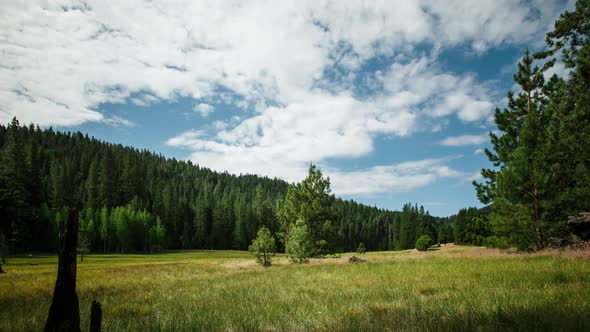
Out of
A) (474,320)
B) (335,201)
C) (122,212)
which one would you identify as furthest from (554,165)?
(122,212)

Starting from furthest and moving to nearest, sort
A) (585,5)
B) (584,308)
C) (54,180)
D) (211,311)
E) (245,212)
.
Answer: (245,212), (54,180), (585,5), (211,311), (584,308)

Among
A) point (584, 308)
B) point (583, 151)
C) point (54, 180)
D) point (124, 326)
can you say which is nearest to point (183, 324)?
point (124, 326)

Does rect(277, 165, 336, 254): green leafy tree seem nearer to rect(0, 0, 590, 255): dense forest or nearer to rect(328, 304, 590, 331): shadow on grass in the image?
rect(0, 0, 590, 255): dense forest

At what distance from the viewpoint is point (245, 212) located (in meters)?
112

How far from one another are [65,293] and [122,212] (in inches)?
3505

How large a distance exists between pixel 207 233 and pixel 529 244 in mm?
105257

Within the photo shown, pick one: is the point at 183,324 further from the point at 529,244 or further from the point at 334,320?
the point at 529,244

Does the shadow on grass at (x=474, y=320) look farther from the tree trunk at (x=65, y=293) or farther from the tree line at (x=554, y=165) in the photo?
the tree line at (x=554, y=165)

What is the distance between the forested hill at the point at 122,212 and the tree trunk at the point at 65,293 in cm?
4506

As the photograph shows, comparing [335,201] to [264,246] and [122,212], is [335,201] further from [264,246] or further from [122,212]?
[122,212]

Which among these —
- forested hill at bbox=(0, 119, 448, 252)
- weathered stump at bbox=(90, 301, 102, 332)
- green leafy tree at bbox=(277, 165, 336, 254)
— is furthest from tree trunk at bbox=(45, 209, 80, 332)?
forested hill at bbox=(0, 119, 448, 252)

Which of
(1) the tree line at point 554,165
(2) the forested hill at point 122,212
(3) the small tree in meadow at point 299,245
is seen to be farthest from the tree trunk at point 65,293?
(2) the forested hill at point 122,212

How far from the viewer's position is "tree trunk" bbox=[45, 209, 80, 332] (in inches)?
155

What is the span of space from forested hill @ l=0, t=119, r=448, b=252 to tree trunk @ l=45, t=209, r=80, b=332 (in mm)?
45056
